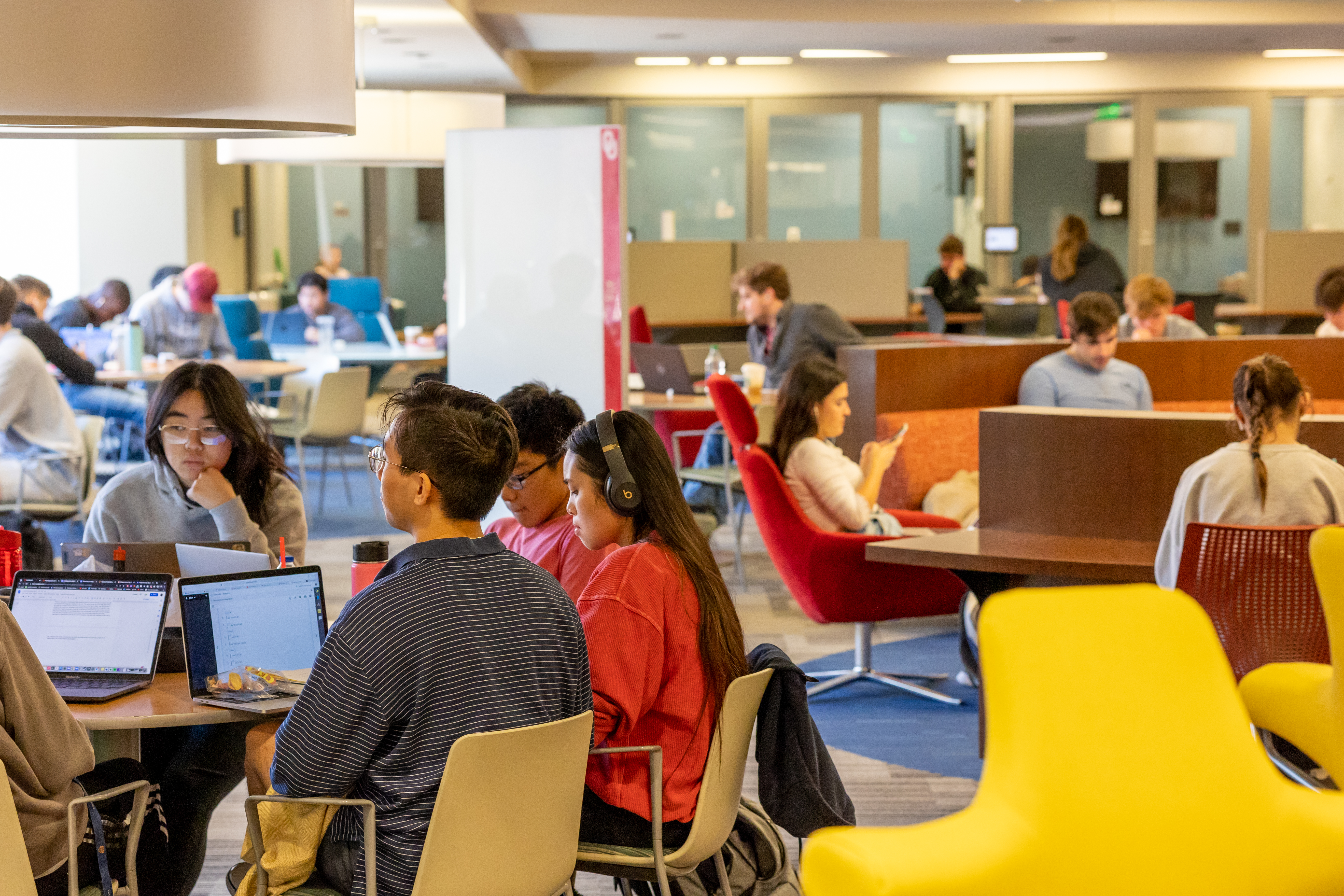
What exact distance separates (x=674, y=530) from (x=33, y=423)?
14.7 ft

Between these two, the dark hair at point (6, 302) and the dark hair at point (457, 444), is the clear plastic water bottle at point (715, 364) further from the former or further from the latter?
the dark hair at point (457, 444)

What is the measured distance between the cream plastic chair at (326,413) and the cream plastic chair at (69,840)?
5.25 meters

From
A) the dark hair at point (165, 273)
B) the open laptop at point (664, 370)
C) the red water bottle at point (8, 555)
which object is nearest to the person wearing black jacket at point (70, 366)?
the dark hair at point (165, 273)

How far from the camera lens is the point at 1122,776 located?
1988 millimetres

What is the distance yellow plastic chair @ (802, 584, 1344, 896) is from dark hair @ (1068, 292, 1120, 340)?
382 centimetres

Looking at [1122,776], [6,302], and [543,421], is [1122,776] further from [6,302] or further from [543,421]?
[6,302]

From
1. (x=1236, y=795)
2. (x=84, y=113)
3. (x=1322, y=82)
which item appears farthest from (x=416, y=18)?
(x=1322, y=82)

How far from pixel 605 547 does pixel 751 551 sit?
467 cm

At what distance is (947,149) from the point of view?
42.9 feet

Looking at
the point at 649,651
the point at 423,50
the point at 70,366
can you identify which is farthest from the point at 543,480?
the point at 423,50

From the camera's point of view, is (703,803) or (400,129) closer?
(703,803)

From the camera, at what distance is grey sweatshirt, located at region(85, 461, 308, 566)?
3234 mm

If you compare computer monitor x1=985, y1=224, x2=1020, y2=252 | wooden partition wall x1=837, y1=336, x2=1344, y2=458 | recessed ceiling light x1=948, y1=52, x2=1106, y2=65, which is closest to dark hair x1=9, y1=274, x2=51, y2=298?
wooden partition wall x1=837, y1=336, x2=1344, y2=458

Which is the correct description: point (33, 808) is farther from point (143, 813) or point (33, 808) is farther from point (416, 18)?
point (416, 18)
